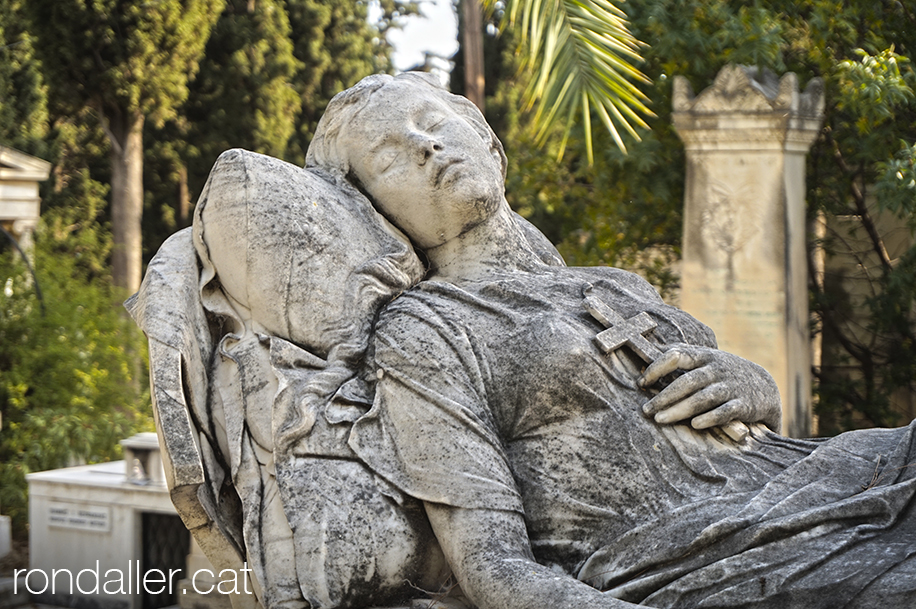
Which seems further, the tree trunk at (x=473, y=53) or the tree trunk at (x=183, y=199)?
the tree trunk at (x=183, y=199)

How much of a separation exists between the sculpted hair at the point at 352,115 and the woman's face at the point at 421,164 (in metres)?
0.03

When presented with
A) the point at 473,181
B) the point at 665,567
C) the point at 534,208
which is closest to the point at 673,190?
the point at 473,181

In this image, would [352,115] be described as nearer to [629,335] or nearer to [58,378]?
[629,335]

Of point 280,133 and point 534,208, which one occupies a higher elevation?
point 280,133

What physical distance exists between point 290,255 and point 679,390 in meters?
1.02

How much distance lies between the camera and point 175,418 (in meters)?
2.54

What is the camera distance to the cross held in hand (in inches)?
99.0

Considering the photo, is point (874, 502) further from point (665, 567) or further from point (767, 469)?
point (665, 567)

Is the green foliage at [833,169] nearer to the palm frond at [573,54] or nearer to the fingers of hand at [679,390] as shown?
the palm frond at [573,54]

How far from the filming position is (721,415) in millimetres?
2467

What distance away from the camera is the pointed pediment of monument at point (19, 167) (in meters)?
10.0

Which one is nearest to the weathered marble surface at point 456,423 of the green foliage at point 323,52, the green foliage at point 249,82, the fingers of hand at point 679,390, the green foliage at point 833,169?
the fingers of hand at point 679,390

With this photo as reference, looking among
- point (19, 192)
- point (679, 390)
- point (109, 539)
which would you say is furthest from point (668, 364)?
point (19, 192)

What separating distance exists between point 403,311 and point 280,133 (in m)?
11.9
